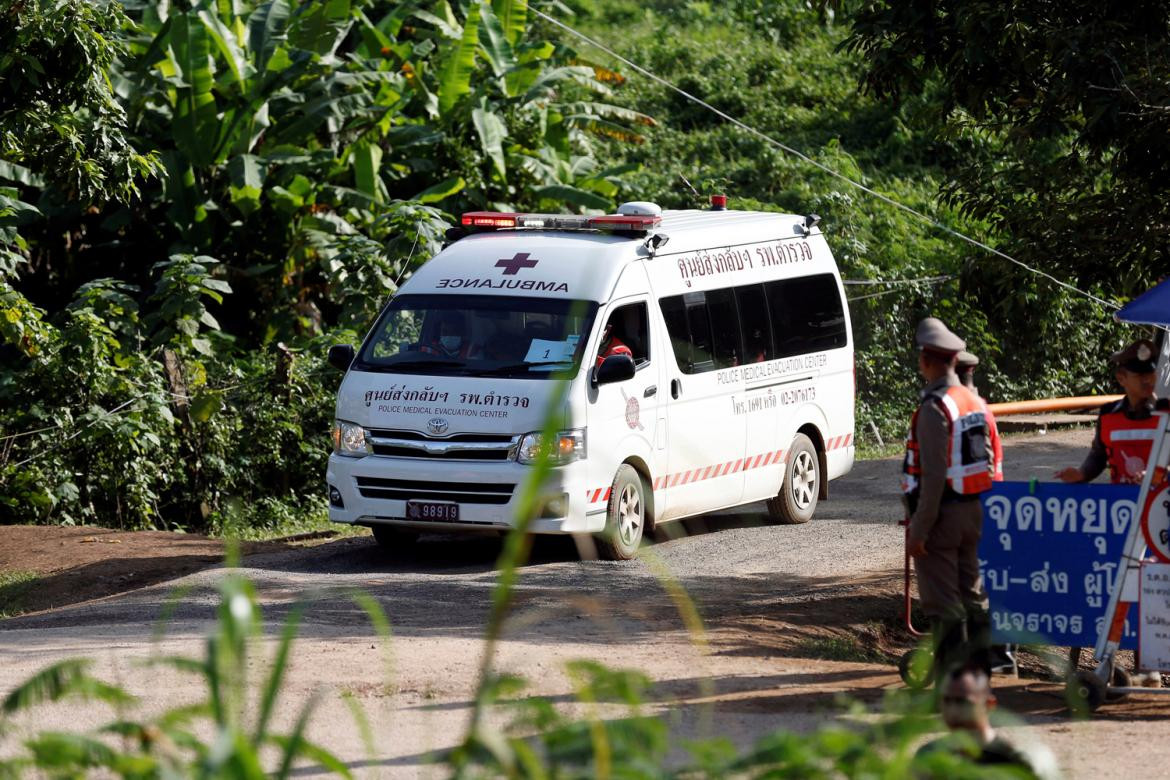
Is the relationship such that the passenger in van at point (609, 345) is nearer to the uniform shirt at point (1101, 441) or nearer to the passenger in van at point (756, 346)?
the passenger in van at point (756, 346)

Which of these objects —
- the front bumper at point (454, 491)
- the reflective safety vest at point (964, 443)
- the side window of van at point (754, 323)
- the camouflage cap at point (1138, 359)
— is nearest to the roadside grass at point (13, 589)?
the front bumper at point (454, 491)

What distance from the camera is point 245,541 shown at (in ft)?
44.0

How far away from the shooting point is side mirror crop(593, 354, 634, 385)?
Result: 37.7 ft

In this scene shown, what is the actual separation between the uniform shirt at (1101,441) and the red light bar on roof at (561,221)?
4452 millimetres

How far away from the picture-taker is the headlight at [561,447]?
36.8 ft

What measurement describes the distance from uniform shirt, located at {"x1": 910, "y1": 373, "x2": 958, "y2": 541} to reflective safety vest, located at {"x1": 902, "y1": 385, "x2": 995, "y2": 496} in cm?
3

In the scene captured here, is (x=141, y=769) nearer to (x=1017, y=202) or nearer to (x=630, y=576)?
(x=630, y=576)

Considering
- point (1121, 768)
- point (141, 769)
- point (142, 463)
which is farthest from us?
point (142, 463)

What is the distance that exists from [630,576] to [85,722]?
4831mm

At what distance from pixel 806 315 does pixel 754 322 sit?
2.85 ft

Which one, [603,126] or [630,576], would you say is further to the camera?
[603,126]

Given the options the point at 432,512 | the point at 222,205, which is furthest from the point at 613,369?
the point at 222,205

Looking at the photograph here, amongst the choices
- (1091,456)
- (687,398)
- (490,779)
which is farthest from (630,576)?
(490,779)

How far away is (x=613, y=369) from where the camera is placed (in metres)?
11.5
